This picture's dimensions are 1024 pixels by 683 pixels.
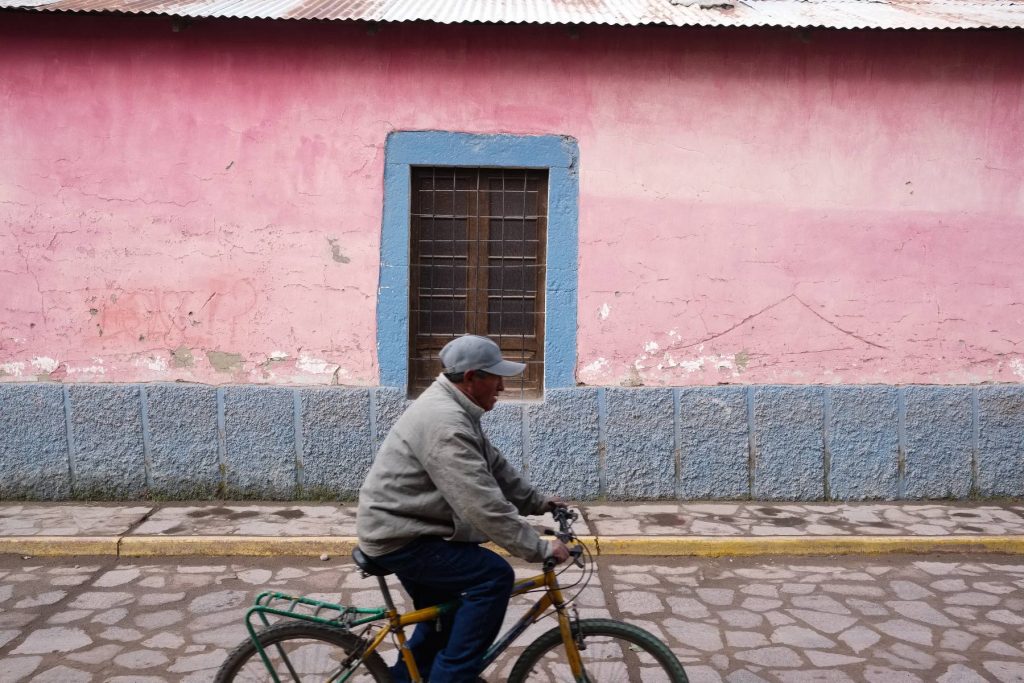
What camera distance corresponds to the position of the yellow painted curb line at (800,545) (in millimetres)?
5711

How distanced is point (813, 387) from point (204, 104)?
502cm

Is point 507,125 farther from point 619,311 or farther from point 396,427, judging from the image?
point 396,427

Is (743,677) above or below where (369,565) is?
below

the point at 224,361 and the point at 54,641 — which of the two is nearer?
the point at 54,641

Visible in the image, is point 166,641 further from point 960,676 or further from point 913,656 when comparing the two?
point 960,676

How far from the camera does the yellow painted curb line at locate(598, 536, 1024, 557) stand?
5711mm

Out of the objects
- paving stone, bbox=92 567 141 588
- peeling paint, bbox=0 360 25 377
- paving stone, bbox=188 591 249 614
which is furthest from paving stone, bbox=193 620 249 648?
peeling paint, bbox=0 360 25 377

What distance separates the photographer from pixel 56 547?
560 centimetres

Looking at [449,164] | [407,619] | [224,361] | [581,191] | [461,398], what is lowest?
[407,619]

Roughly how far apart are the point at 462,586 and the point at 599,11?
5.05 meters

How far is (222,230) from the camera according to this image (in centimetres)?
664

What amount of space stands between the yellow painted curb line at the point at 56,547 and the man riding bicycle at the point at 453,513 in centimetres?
345

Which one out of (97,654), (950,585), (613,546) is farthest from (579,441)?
(97,654)

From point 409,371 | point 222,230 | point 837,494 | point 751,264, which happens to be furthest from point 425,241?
point 837,494
